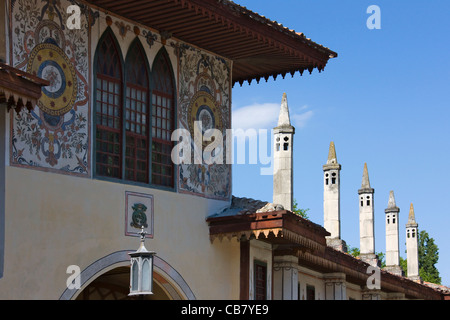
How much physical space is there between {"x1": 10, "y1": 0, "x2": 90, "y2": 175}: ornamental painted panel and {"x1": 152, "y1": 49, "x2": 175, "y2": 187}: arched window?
1.68 meters

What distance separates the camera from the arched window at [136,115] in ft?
50.6

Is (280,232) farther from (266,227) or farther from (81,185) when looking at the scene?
(81,185)

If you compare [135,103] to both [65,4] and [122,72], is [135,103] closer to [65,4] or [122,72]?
[122,72]

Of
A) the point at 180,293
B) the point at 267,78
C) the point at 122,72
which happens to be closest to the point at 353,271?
the point at 267,78

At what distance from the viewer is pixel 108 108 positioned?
49.6ft

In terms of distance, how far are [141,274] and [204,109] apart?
223 inches

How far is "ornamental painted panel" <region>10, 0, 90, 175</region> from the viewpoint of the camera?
44.1ft

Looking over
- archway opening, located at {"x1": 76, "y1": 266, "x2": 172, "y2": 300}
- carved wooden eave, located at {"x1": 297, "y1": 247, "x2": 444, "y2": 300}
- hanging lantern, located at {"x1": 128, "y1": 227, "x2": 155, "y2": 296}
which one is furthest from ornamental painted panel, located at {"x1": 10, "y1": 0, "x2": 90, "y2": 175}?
carved wooden eave, located at {"x1": 297, "y1": 247, "x2": 444, "y2": 300}

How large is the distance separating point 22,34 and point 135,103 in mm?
2646

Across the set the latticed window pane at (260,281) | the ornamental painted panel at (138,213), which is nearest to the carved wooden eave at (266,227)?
the latticed window pane at (260,281)
